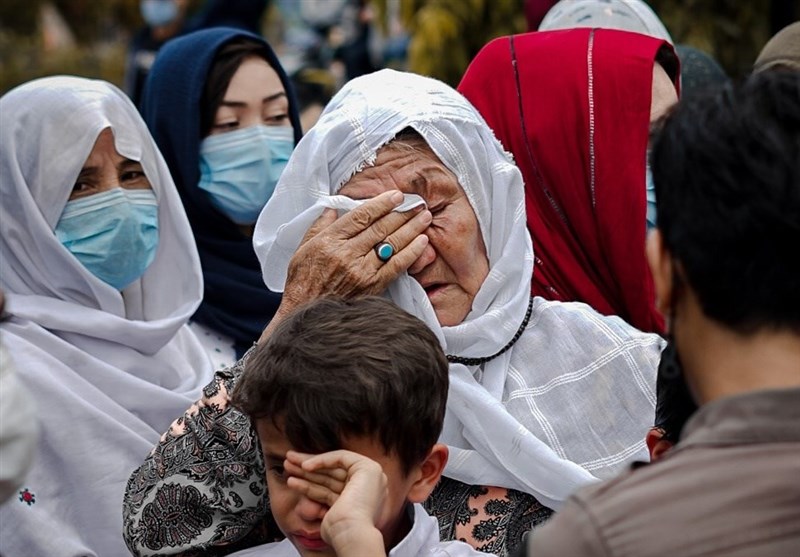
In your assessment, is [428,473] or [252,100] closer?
[428,473]

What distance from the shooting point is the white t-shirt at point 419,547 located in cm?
215

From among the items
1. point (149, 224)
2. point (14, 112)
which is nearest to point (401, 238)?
point (149, 224)

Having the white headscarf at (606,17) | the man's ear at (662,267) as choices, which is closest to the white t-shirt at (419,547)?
the man's ear at (662,267)

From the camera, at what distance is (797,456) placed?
1.43m

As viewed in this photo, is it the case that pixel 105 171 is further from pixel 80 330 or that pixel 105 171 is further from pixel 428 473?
pixel 428 473

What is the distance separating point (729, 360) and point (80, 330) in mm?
2145

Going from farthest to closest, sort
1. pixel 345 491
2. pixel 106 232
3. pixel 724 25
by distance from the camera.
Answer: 1. pixel 724 25
2. pixel 106 232
3. pixel 345 491

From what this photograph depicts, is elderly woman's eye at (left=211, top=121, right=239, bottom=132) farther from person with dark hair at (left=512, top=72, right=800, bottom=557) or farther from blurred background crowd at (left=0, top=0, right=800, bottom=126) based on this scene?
person with dark hair at (left=512, top=72, right=800, bottom=557)

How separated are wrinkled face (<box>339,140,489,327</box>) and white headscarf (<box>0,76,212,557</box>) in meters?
0.89

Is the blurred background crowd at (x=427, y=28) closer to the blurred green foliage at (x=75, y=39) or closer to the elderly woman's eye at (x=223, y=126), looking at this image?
the elderly woman's eye at (x=223, y=126)

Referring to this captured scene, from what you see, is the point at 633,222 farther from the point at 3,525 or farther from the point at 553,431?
the point at 3,525

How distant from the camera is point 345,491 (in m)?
1.92

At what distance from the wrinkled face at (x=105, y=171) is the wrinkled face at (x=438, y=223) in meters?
0.93

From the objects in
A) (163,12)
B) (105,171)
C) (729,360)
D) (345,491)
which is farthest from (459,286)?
(163,12)
